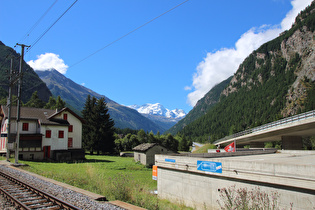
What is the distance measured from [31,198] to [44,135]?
3113 cm

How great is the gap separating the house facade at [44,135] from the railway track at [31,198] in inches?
999

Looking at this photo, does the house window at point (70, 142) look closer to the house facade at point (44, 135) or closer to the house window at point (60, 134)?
the house facade at point (44, 135)

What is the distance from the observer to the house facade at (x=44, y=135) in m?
36.5

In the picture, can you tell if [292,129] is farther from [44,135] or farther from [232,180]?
[44,135]

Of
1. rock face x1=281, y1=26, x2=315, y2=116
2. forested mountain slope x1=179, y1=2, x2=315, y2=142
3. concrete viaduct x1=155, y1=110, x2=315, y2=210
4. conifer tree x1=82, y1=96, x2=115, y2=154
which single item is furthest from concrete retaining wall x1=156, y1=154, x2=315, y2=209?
rock face x1=281, y1=26, x2=315, y2=116

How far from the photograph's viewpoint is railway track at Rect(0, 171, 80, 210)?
921 cm

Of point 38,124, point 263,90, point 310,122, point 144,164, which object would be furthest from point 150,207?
point 263,90

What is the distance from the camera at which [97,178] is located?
14.6 m

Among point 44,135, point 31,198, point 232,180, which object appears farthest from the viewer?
point 44,135

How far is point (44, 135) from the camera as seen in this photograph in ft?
127

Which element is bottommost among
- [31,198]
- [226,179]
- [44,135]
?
[31,198]

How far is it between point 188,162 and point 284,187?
20.7 ft

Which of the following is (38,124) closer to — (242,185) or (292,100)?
(242,185)

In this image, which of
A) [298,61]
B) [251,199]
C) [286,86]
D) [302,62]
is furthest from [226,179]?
[298,61]
